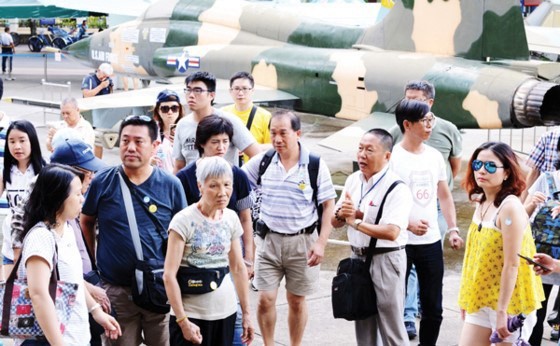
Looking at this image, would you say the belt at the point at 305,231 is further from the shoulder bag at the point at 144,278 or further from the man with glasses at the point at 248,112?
Result: the man with glasses at the point at 248,112

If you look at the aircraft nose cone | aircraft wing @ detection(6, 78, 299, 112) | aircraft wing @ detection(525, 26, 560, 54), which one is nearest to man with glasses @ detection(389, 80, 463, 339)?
aircraft wing @ detection(6, 78, 299, 112)

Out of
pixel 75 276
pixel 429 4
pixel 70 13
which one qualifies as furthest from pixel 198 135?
pixel 70 13

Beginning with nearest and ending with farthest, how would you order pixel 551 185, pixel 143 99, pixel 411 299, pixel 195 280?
pixel 195 280, pixel 551 185, pixel 411 299, pixel 143 99

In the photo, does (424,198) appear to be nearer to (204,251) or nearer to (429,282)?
(429,282)

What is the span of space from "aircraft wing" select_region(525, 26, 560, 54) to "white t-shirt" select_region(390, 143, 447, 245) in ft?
38.8

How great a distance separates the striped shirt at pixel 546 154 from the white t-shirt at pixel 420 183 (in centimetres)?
102

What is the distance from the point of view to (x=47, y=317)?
13.4ft

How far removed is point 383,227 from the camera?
573 cm

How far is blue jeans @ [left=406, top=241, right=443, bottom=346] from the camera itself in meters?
6.60

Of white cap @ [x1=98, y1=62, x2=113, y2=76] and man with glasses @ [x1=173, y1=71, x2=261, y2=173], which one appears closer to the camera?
man with glasses @ [x1=173, y1=71, x2=261, y2=173]

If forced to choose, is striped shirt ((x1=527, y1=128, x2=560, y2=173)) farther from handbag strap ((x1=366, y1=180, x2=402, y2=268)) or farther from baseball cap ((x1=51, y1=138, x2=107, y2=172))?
baseball cap ((x1=51, y1=138, x2=107, y2=172))

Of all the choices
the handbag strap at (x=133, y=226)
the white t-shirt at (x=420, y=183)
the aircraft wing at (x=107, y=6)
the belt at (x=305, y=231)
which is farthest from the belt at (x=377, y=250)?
the aircraft wing at (x=107, y=6)

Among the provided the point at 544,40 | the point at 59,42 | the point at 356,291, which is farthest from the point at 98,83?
the point at 59,42

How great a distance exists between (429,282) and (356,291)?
41.7 inches
